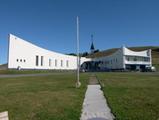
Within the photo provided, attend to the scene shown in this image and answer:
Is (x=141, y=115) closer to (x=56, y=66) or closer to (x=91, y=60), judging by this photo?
(x=56, y=66)

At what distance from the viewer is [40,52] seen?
267 feet

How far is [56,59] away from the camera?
93.4 meters

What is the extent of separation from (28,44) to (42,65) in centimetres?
1306

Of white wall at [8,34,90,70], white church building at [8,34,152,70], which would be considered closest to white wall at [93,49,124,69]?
white church building at [8,34,152,70]

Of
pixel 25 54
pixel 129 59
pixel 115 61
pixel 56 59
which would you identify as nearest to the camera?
pixel 25 54

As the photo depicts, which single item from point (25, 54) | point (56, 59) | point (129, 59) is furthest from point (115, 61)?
point (25, 54)

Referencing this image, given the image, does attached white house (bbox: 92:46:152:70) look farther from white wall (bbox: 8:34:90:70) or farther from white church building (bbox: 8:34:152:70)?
white wall (bbox: 8:34:90:70)

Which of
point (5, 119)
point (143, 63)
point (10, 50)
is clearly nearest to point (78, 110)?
point (5, 119)

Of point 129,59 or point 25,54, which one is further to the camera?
point 129,59

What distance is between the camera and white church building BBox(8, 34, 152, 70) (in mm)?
68000

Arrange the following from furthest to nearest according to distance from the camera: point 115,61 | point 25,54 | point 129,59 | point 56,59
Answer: point 115,61 → point 56,59 → point 129,59 → point 25,54

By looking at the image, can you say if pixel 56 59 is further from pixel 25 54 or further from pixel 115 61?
pixel 115 61

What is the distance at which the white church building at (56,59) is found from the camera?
68000 millimetres

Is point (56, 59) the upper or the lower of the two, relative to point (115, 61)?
upper
